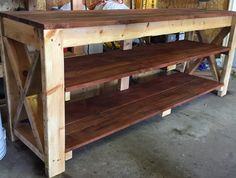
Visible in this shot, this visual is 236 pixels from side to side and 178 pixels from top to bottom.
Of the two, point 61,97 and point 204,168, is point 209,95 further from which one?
point 61,97

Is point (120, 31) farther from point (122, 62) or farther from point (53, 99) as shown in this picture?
point (53, 99)

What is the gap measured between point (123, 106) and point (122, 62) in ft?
1.23

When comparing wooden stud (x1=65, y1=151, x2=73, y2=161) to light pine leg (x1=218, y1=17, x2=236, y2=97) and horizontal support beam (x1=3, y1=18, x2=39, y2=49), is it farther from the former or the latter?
light pine leg (x1=218, y1=17, x2=236, y2=97)

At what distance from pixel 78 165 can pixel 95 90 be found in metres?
1.01

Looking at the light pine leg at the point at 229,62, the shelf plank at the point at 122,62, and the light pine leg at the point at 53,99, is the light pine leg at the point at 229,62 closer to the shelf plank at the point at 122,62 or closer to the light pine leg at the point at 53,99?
the shelf plank at the point at 122,62

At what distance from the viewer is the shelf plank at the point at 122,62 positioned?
5.53 ft

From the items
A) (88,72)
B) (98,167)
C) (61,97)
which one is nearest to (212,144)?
(98,167)

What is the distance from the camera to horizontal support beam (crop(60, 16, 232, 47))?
4.81 ft

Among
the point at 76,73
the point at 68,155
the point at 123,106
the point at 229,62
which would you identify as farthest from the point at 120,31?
the point at 229,62

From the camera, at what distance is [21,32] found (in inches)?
59.7

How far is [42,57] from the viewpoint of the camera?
138cm

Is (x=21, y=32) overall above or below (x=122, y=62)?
above

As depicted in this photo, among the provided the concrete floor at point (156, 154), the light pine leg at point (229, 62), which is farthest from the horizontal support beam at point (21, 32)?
the light pine leg at point (229, 62)

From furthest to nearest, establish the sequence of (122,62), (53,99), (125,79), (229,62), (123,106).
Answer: (229,62), (125,79), (123,106), (122,62), (53,99)
